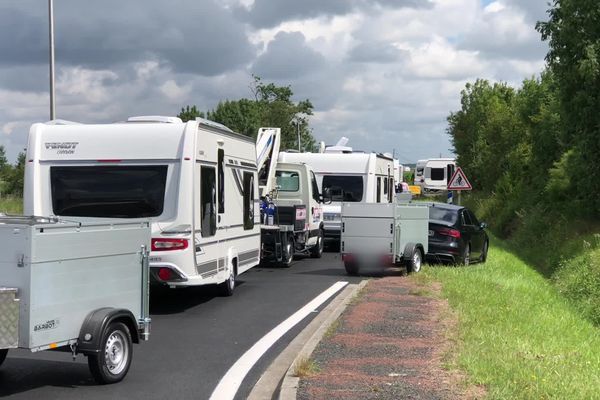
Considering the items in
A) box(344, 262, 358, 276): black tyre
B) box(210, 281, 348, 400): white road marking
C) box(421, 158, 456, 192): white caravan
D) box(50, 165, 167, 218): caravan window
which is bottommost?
box(210, 281, 348, 400): white road marking

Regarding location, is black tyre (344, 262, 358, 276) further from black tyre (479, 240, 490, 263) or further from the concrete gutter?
black tyre (479, 240, 490, 263)

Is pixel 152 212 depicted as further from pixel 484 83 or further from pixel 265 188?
pixel 484 83

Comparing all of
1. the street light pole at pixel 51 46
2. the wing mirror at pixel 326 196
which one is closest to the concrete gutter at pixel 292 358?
the wing mirror at pixel 326 196

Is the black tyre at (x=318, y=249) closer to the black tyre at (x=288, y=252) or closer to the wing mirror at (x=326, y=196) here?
the wing mirror at (x=326, y=196)

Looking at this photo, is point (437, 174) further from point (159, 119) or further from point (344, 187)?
point (159, 119)

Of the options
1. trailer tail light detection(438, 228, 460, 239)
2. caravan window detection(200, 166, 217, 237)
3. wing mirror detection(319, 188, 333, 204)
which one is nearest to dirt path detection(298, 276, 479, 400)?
caravan window detection(200, 166, 217, 237)

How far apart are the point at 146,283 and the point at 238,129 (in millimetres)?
57446

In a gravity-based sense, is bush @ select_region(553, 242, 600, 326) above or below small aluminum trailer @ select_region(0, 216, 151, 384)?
below

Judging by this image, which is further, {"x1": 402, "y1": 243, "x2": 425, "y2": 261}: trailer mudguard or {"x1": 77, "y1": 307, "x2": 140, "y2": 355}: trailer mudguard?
{"x1": 402, "y1": 243, "x2": 425, "y2": 261}: trailer mudguard

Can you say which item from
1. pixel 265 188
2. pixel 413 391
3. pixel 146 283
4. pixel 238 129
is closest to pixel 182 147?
pixel 146 283

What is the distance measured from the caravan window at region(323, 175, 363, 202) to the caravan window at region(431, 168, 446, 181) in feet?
131

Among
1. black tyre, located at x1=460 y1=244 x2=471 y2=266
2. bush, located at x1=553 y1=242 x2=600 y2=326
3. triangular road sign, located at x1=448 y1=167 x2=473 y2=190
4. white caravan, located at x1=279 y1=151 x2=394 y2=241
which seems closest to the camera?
bush, located at x1=553 y1=242 x2=600 y2=326

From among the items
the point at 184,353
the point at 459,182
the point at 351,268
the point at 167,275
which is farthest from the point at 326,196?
the point at 184,353

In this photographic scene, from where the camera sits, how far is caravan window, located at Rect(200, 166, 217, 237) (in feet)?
37.6
